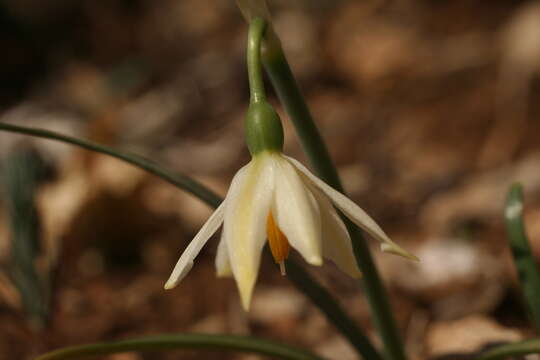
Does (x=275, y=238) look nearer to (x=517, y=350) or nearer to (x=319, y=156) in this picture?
(x=319, y=156)

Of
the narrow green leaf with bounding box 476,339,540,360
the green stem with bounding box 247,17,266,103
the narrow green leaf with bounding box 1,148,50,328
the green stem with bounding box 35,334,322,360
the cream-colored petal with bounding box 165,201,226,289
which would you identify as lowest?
the narrow green leaf with bounding box 476,339,540,360

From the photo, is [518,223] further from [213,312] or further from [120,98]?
[120,98]

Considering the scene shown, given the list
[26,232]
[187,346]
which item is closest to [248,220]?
[187,346]

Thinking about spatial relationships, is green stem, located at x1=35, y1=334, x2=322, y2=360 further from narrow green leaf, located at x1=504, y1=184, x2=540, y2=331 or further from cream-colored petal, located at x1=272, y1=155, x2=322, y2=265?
narrow green leaf, located at x1=504, y1=184, x2=540, y2=331

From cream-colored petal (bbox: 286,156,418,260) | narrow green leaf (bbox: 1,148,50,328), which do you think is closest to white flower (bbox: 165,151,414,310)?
cream-colored petal (bbox: 286,156,418,260)

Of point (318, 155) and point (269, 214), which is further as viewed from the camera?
point (318, 155)

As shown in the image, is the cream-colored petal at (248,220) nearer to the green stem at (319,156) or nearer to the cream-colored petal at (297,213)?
the cream-colored petal at (297,213)

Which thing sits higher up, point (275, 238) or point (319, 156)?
point (319, 156)
